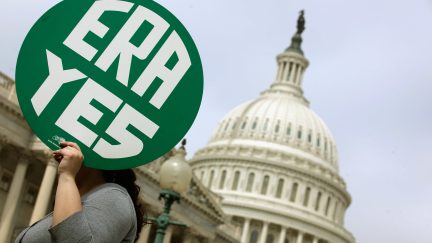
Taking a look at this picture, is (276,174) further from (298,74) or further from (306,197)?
(298,74)

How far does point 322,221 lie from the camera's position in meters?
116

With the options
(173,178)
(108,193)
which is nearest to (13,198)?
(173,178)

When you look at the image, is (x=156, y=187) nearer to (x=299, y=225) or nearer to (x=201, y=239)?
(x=201, y=239)

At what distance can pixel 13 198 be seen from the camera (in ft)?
147

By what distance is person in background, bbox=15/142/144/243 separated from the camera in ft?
11.4

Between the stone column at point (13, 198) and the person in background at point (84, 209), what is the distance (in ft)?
133

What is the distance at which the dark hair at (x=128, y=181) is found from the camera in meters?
4.02

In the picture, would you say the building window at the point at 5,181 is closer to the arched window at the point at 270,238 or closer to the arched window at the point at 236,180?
the arched window at the point at 236,180

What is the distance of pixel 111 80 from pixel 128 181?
1.66 ft

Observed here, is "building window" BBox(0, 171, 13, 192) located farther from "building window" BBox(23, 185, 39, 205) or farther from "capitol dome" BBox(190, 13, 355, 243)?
"capitol dome" BBox(190, 13, 355, 243)

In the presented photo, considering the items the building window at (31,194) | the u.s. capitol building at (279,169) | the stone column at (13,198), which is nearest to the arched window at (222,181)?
the u.s. capitol building at (279,169)

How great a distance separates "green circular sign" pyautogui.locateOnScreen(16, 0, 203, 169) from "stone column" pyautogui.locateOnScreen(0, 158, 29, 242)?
4042 cm

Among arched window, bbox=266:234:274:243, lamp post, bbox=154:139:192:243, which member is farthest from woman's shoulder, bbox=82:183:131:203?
arched window, bbox=266:234:274:243

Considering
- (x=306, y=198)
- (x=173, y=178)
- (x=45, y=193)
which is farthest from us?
(x=306, y=198)
